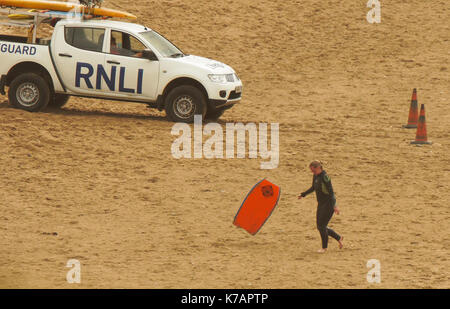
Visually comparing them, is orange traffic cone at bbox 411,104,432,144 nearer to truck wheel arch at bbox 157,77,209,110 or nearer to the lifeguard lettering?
truck wheel arch at bbox 157,77,209,110

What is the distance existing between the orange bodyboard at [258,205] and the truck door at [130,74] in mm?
6507

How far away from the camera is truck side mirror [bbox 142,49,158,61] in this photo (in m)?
17.5

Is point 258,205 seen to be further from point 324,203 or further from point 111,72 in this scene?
point 111,72

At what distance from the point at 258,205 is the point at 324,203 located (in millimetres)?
872

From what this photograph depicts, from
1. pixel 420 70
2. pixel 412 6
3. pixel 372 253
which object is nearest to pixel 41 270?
pixel 372 253

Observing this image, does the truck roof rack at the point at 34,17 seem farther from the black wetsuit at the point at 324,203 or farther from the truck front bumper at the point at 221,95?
the black wetsuit at the point at 324,203

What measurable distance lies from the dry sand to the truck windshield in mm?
1383

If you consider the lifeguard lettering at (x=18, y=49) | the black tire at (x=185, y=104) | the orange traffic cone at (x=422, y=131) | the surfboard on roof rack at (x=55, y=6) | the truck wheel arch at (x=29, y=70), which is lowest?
the orange traffic cone at (x=422, y=131)

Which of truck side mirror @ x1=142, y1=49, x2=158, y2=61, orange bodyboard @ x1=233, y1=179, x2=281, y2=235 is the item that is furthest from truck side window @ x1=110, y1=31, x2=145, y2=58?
orange bodyboard @ x1=233, y1=179, x2=281, y2=235

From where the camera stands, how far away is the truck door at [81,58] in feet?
58.0

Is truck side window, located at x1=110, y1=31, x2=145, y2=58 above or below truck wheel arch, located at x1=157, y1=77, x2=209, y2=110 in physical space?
above

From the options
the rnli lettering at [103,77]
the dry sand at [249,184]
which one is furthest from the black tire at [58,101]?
the rnli lettering at [103,77]

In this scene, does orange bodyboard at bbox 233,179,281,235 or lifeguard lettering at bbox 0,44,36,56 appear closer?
orange bodyboard at bbox 233,179,281,235

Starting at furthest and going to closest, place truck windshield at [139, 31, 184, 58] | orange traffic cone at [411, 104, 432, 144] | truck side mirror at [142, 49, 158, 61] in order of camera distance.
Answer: truck windshield at [139, 31, 184, 58] < truck side mirror at [142, 49, 158, 61] < orange traffic cone at [411, 104, 432, 144]
